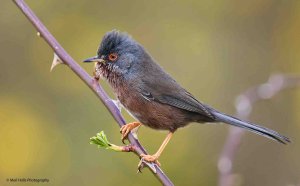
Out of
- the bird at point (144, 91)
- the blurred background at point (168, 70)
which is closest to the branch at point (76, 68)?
the bird at point (144, 91)

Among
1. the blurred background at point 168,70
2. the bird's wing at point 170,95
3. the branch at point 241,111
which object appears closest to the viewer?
the branch at point 241,111

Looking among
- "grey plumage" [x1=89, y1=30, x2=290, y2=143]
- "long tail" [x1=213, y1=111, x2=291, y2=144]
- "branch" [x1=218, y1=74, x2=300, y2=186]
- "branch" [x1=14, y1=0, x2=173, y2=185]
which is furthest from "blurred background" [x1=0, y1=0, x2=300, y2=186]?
"branch" [x1=14, y1=0, x2=173, y2=185]

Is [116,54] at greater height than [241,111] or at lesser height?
greater

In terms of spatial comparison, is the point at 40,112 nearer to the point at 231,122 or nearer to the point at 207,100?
the point at 207,100

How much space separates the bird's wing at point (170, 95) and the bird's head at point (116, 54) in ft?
0.99

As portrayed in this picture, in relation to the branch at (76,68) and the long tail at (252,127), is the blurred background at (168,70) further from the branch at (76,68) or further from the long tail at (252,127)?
the branch at (76,68)

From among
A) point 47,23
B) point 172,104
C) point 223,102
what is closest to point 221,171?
point 172,104

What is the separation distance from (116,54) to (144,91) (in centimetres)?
46

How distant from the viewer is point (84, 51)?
28.9 feet

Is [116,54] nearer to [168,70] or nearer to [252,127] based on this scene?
[252,127]

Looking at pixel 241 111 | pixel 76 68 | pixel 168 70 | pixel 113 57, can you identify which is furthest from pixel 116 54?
pixel 168 70

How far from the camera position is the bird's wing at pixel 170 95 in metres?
5.47

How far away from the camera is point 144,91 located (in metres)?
5.52

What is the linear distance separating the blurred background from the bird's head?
88.2 inches
